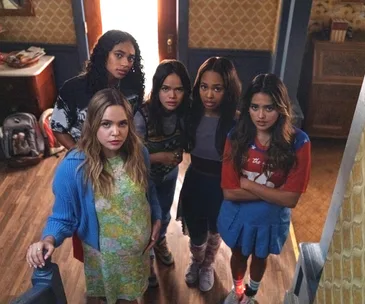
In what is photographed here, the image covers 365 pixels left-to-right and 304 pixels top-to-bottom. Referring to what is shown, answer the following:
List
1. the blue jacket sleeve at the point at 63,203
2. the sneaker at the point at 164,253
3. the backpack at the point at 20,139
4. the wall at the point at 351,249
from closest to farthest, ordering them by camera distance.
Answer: the wall at the point at 351,249
the blue jacket sleeve at the point at 63,203
the sneaker at the point at 164,253
the backpack at the point at 20,139

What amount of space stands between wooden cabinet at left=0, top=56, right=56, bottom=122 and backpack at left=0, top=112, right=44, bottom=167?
206 mm

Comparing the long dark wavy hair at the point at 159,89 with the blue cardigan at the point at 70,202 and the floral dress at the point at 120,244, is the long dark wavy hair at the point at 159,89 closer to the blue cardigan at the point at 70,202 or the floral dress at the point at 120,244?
the floral dress at the point at 120,244

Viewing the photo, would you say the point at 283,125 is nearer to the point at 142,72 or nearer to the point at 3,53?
the point at 142,72

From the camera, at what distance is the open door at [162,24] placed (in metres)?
4.09

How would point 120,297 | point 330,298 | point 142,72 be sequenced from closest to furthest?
point 330,298 → point 120,297 → point 142,72

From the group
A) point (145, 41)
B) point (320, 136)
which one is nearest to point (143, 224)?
point (320, 136)

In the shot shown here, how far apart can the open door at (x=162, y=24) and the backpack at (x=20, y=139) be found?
3.76 ft

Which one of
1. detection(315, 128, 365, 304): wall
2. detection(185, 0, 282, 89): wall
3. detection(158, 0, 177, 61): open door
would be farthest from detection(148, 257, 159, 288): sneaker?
detection(158, 0, 177, 61): open door

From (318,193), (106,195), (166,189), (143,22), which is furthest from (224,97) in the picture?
(143,22)

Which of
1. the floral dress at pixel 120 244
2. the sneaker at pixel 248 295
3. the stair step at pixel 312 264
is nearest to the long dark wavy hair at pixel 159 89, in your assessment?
the floral dress at pixel 120 244

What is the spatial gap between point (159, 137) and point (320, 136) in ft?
9.34

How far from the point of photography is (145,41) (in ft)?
16.8

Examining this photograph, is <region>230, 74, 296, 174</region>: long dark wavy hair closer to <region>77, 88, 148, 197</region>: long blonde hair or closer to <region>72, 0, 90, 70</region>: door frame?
<region>77, 88, 148, 197</region>: long blonde hair

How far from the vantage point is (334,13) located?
13.9ft
